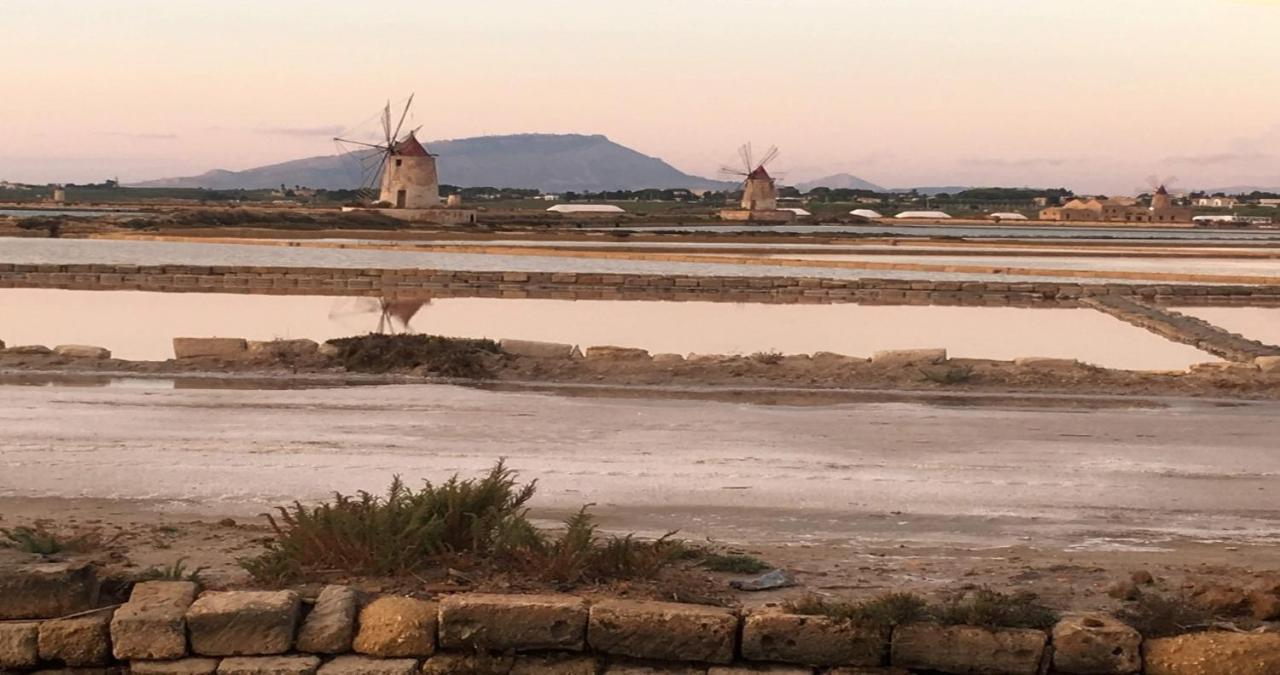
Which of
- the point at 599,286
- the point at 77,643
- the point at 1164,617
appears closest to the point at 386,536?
the point at 77,643

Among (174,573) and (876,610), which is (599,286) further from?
(876,610)

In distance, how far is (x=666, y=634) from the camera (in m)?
3.74

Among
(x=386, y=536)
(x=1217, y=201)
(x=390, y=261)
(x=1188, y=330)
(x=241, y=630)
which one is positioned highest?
(x=1217, y=201)

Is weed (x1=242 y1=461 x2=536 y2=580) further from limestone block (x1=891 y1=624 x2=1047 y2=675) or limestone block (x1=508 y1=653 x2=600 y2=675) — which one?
limestone block (x1=891 y1=624 x2=1047 y2=675)

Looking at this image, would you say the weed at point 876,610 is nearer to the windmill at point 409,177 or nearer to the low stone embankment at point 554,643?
the low stone embankment at point 554,643

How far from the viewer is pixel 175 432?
7629mm

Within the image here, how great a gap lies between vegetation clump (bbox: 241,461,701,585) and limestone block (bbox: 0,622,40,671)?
0.60 metres

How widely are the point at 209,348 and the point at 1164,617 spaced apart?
27.6 feet

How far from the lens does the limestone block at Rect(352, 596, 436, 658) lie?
3.75 metres

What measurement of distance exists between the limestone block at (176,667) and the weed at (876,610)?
152 centimetres

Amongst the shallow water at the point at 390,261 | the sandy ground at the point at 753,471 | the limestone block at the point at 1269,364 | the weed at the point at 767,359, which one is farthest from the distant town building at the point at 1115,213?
the sandy ground at the point at 753,471

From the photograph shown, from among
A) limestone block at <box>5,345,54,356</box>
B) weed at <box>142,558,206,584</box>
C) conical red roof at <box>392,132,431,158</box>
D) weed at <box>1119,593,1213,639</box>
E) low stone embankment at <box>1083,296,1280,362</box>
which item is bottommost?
low stone embankment at <box>1083,296,1280,362</box>

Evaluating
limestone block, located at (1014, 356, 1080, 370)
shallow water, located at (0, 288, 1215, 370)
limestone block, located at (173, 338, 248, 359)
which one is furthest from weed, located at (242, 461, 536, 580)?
shallow water, located at (0, 288, 1215, 370)

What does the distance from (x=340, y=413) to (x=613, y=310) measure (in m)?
9.68
